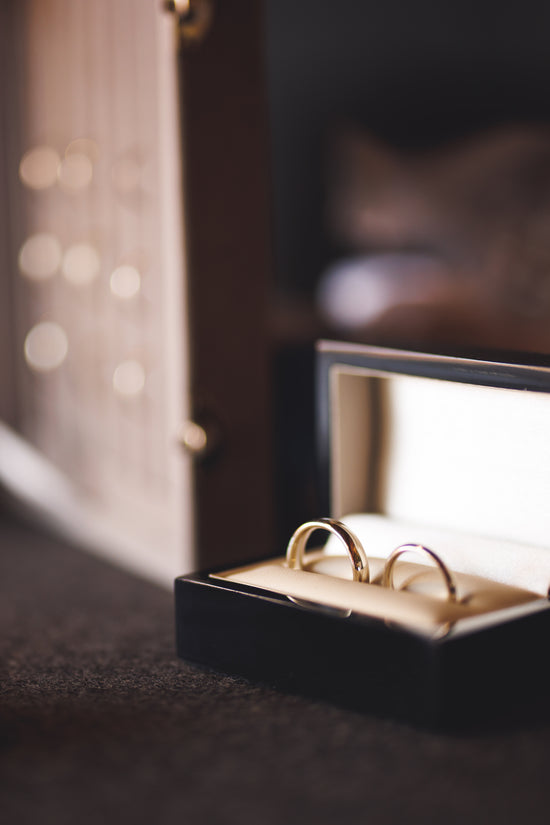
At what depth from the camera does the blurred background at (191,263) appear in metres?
0.85

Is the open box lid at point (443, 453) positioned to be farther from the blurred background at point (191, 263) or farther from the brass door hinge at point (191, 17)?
the brass door hinge at point (191, 17)

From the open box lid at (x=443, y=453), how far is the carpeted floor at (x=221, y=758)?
143 millimetres

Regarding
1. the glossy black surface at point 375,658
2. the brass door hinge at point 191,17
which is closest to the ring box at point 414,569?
the glossy black surface at point 375,658

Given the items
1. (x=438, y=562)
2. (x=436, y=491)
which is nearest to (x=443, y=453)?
(x=436, y=491)

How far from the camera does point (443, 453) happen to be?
641mm

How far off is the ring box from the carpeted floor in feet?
0.06

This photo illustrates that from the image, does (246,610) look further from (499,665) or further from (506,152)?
(506,152)

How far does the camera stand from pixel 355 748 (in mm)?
455

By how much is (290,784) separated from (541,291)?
176 centimetres

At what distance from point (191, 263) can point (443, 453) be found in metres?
0.32

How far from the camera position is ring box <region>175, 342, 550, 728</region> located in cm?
46

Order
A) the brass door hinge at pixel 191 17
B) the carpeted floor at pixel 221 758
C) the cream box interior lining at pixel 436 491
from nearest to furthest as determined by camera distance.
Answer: the carpeted floor at pixel 221 758, the cream box interior lining at pixel 436 491, the brass door hinge at pixel 191 17

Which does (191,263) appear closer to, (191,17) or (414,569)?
(191,17)

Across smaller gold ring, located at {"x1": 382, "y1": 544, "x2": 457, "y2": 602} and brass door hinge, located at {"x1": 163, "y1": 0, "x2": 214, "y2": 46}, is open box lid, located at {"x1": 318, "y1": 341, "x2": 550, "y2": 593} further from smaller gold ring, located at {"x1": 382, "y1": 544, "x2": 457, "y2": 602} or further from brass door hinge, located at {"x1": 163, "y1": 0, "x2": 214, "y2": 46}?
brass door hinge, located at {"x1": 163, "y1": 0, "x2": 214, "y2": 46}
